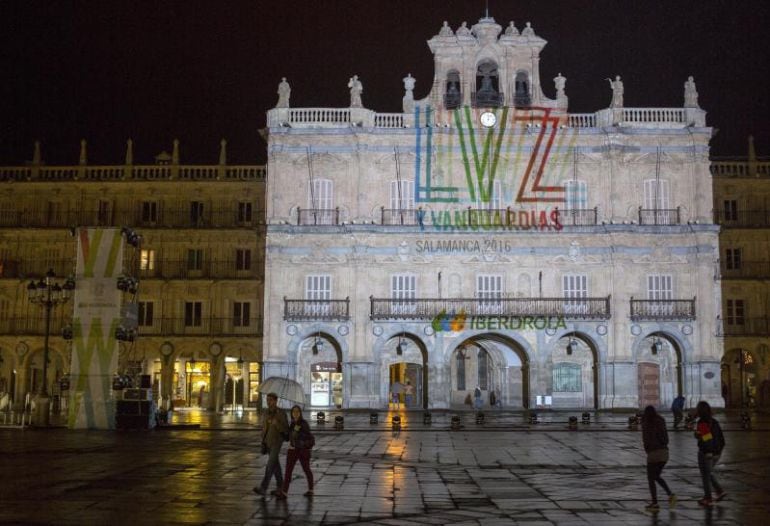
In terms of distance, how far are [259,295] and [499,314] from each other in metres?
16.5

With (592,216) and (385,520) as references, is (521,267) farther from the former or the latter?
(385,520)

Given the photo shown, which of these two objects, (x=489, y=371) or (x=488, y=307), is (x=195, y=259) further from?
(x=488, y=307)

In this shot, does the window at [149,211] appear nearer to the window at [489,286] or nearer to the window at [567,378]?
the window at [489,286]

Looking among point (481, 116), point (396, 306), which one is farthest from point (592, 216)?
point (396, 306)

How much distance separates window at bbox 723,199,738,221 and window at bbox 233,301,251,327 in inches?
1166

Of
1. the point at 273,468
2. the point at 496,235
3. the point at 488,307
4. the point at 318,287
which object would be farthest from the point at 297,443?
the point at 496,235

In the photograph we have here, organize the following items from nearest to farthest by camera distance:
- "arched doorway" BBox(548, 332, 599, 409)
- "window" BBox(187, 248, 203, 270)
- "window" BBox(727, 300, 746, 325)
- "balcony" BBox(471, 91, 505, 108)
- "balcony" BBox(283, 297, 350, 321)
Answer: "balcony" BBox(283, 297, 350, 321)
"balcony" BBox(471, 91, 505, 108)
"arched doorway" BBox(548, 332, 599, 409)
"window" BBox(727, 300, 746, 325)
"window" BBox(187, 248, 203, 270)

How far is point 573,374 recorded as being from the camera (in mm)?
51375

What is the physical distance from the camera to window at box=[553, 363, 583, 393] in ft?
168

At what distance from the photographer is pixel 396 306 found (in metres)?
48.1

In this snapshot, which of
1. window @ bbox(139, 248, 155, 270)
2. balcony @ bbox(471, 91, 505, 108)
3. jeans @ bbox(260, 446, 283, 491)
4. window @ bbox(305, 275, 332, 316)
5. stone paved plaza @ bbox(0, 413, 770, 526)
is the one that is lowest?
stone paved plaza @ bbox(0, 413, 770, 526)

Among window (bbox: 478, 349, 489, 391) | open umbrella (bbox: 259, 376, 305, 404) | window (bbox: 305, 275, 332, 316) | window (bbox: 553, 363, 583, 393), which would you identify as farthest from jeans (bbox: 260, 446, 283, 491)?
window (bbox: 478, 349, 489, 391)

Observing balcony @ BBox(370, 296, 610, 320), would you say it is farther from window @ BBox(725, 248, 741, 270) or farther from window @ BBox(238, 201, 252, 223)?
window @ BBox(238, 201, 252, 223)

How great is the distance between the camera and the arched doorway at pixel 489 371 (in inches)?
2009
